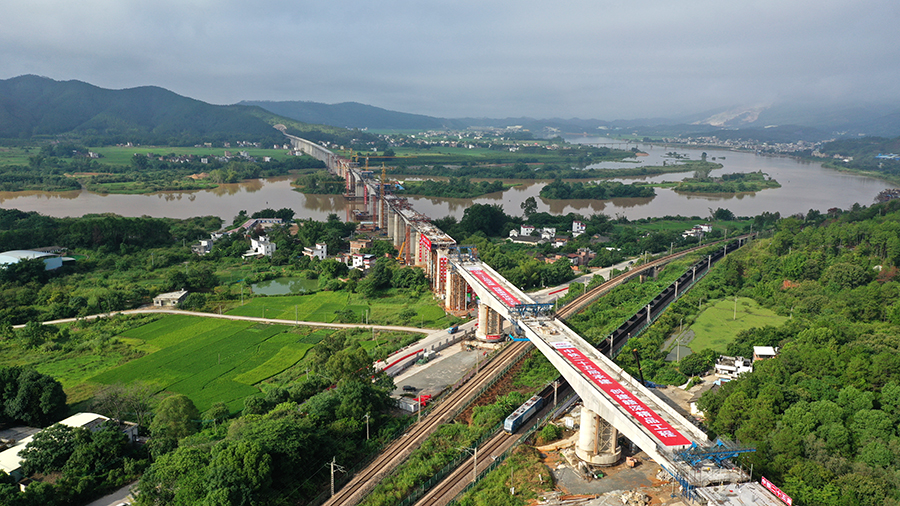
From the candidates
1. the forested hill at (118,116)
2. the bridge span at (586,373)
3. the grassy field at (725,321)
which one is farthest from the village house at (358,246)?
the forested hill at (118,116)

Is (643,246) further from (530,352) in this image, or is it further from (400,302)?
(530,352)

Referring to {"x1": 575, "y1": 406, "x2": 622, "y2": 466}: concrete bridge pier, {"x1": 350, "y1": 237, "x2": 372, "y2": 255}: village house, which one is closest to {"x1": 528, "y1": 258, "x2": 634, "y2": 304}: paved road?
{"x1": 350, "y1": 237, "x2": 372, "y2": 255}: village house

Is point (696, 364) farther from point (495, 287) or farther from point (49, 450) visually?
point (49, 450)

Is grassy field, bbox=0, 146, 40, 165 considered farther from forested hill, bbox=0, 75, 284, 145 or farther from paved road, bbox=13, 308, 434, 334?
paved road, bbox=13, 308, 434, 334

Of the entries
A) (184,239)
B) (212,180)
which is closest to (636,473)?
(184,239)

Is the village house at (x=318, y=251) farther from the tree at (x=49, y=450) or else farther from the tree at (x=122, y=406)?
the tree at (x=49, y=450)

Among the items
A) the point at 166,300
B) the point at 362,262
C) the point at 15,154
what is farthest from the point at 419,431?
the point at 15,154
